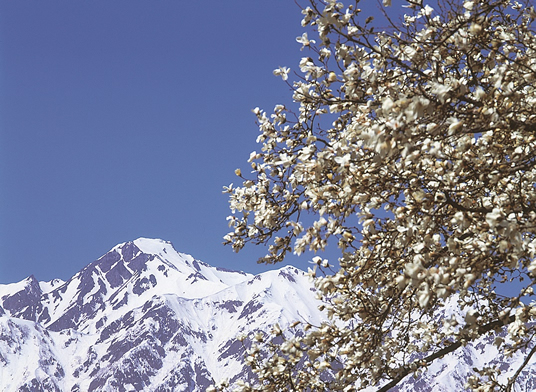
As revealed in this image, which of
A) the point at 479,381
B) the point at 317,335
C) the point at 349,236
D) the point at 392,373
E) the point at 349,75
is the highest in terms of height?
the point at 349,75

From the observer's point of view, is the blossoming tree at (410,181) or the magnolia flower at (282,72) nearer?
the blossoming tree at (410,181)

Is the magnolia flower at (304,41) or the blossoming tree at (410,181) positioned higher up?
the magnolia flower at (304,41)

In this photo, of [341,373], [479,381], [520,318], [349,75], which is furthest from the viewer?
[479,381]

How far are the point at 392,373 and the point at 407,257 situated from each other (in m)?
1.79

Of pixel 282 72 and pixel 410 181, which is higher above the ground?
pixel 282 72

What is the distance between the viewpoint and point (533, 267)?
538 cm

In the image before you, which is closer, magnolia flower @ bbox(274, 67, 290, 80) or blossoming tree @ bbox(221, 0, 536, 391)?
blossoming tree @ bbox(221, 0, 536, 391)

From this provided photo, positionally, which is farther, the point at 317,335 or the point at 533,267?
the point at 317,335

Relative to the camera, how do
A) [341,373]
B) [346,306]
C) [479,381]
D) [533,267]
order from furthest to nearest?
Result: 1. [479,381]
2. [341,373]
3. [346,306]
4. [533,267]

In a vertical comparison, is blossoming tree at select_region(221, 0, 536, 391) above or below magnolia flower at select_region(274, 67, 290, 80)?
below

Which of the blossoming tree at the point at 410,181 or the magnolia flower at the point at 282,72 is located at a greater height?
the magnolia flower at the point at 282,72

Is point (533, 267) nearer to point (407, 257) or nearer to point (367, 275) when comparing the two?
point (407, 257)

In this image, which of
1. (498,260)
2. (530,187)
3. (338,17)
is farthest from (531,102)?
(338,17)

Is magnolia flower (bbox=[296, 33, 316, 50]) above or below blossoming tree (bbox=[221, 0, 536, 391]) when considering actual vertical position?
above
